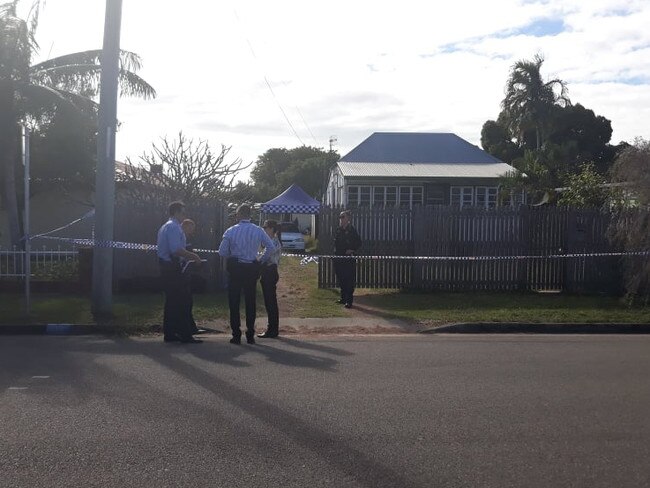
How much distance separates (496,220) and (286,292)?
4.66m

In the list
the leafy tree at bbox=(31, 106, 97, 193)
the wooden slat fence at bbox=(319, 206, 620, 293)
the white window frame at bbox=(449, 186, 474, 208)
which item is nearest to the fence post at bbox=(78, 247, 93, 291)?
the wooden slat fence at bbox=(319, 206, 620, 293)

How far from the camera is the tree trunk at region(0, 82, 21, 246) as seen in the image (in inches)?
731

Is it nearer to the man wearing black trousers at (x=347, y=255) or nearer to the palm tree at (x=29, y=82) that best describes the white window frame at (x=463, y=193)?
the palm tree at (x=29, y=82)

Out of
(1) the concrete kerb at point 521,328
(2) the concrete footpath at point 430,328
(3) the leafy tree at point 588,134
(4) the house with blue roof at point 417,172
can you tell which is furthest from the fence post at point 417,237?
(3) the leafy tree at point 588,134

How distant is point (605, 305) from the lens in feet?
48.9

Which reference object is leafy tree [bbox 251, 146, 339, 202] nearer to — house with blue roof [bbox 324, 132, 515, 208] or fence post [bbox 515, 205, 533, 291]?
house with blue roof [bbox 324, 132, 515, 208]

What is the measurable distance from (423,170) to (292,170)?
128 ft

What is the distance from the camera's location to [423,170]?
34.8 m

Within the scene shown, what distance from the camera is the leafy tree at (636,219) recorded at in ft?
47.1

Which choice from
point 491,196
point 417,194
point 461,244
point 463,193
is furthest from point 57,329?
point 491,196

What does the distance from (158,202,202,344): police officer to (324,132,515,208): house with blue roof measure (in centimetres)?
2233

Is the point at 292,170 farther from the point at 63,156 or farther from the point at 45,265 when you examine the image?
the point at 45,265

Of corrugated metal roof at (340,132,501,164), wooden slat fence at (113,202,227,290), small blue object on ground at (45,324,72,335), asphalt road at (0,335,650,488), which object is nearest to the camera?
asphalt road at (0,335,650,488)

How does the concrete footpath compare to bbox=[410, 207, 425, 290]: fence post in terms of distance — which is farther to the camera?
bbox=[410, 207, 425, 290]: fence post
